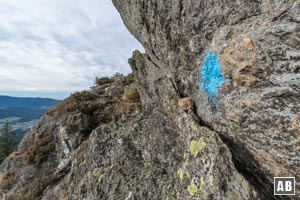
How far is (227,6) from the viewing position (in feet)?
22.0

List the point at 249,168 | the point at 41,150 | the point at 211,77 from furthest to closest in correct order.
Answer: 1. the point at 41,150
2. the point at 211,77
3. the point at 249,168

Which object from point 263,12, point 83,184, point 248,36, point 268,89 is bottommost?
point 83,184

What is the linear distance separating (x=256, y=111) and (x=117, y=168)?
5806mm

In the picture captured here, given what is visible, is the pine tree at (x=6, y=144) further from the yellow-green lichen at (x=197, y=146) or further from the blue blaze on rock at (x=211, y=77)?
the blue blaze on rock at (x=211, y=77)

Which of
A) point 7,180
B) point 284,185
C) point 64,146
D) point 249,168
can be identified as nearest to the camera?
point 284,185

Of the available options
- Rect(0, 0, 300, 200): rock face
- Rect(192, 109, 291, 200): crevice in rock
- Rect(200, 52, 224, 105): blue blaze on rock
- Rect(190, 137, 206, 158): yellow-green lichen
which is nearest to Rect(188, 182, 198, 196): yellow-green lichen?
Rect(0, 0, 300, 200): rock face

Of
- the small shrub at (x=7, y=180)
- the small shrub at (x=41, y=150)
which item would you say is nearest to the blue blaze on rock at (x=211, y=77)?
the small shrub at (x=41, y=150)

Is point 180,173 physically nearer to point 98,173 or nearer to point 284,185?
point 284,185

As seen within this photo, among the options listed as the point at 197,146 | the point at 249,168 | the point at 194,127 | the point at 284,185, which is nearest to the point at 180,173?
the point at 197,146

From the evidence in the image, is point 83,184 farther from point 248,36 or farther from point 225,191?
point 248,36

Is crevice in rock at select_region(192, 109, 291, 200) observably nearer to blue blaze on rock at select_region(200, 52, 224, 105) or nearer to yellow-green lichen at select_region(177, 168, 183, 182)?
blue blaze on rock at select_region(200, 52, 224, 105)

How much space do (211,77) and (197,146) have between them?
2044mm

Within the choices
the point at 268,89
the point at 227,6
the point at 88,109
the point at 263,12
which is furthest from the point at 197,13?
the point at 88,109

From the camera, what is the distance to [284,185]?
232 inches
